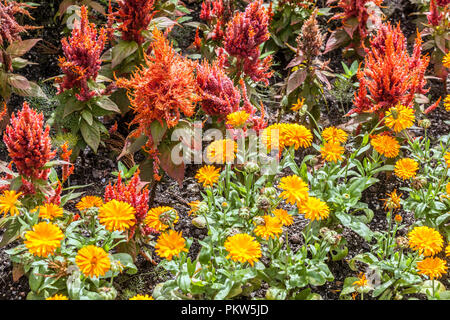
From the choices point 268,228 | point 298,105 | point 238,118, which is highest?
point 298,105

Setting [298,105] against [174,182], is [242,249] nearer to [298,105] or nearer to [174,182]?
[174,182]

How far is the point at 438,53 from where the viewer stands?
4078mm

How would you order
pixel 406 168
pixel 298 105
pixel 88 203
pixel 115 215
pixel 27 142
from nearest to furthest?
pixel 115 215 → pixel 27 142 → pixel 88 203 → pixel 406 168 → pixel 298 105

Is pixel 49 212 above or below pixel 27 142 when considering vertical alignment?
below

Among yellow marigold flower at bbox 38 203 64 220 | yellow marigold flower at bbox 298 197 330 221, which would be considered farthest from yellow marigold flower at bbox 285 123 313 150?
yellow marigold flower at bbox 38 203 64 220

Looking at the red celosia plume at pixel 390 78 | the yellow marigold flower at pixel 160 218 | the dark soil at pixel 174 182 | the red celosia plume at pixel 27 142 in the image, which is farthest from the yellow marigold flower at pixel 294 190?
the red celosia plume at pixel 27 142

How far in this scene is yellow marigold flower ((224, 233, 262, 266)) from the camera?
241 centimetres

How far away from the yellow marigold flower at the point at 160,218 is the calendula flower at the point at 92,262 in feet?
1.05

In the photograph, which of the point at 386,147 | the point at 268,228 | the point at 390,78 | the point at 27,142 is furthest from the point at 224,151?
the point at 390,78

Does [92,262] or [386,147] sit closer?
[92,262]

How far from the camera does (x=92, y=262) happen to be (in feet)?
7.66

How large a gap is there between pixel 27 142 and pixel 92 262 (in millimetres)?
745

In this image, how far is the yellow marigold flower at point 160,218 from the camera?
2547mm
